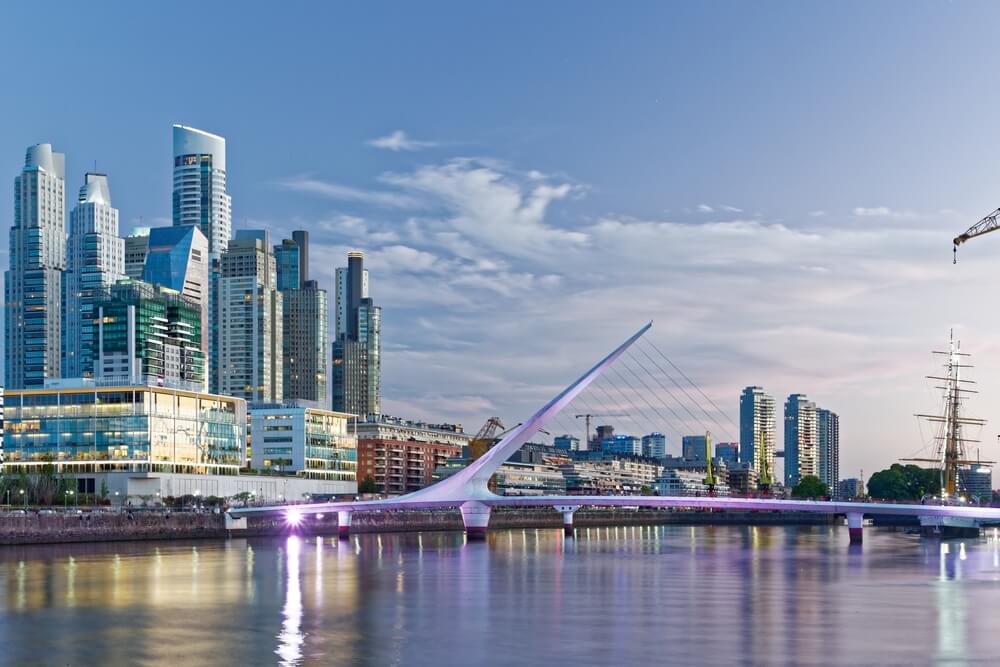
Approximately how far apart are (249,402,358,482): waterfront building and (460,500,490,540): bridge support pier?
60535 mm

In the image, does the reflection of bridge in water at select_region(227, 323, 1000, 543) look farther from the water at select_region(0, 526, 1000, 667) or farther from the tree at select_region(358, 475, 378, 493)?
the tree at select_region(358, 475, 378, 493)

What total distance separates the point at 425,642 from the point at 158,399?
309ft

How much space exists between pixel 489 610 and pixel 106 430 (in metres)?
87.7

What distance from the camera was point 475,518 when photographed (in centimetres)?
8994

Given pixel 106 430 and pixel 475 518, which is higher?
pixel 106 430

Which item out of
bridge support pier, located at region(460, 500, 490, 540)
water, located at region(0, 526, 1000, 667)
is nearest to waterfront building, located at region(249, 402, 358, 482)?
bridge support pier, located at region(460, 500, 490, 540)

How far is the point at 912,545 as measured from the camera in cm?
9150

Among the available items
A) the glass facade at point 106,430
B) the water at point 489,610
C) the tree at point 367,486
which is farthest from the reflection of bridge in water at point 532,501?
the tree at point 367,486

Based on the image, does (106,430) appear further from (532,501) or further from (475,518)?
(532,501)

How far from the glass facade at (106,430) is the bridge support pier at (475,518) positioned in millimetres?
40785

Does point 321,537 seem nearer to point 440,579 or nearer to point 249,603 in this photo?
point 440,579

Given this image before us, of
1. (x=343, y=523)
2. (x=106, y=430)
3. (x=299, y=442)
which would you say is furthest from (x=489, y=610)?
(x=299, y=442)

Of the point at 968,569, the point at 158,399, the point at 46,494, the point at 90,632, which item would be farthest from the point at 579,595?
the point at 158,399

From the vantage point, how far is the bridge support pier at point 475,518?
293 feet
